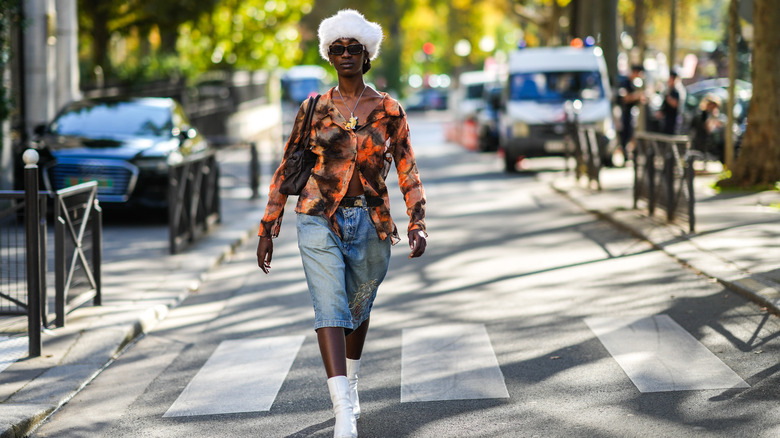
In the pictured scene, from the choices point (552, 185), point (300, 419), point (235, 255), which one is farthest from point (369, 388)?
point (552, 185)

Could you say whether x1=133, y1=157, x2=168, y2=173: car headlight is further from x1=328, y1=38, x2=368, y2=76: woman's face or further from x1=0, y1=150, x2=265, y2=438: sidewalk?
x1=328, y1=38, x2=368, y2=76: woman's face

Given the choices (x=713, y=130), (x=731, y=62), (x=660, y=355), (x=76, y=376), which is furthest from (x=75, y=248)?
(x=713, y=130)

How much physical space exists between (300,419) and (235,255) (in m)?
6.92

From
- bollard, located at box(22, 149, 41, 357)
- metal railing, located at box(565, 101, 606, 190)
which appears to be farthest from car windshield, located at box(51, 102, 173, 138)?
bollard, located at box(22, 149, 41, 357)

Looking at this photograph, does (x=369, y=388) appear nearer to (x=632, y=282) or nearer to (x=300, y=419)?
(x=300, y=419)

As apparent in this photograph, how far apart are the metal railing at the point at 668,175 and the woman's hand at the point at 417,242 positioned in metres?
6.99

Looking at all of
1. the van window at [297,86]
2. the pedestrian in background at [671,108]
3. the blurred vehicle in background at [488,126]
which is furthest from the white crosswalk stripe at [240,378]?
the van window at [297,86]

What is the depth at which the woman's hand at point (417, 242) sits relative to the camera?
501cm

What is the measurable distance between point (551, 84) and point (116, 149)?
11459 millimetres

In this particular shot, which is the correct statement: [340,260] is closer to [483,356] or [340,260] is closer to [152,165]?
[483,356]

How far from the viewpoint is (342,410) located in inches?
191

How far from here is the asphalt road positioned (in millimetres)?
5344

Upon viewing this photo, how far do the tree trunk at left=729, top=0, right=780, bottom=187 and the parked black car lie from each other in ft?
25.4

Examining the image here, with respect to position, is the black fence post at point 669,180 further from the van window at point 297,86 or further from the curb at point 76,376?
the van window at point 297,86
